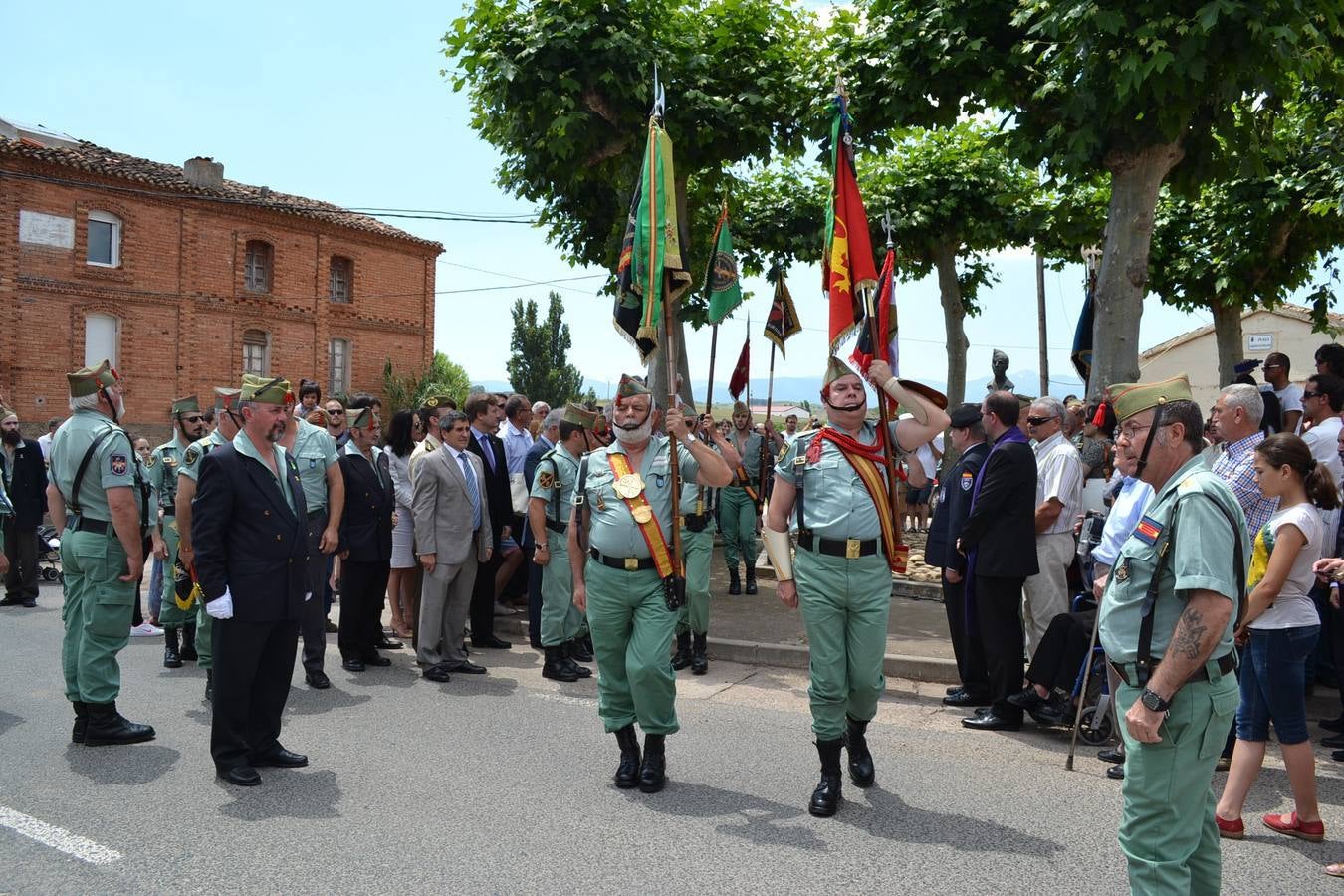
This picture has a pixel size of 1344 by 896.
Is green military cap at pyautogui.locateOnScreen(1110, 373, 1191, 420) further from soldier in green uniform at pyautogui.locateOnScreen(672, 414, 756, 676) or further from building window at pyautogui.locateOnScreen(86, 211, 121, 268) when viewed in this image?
building window at pyautogui.locateOnScreen(86, 211, 121, 268)

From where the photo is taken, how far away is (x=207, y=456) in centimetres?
534

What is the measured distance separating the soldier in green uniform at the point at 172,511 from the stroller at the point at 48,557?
17.6ft

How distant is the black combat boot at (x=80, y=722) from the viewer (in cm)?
593

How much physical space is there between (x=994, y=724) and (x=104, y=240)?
30.6 m

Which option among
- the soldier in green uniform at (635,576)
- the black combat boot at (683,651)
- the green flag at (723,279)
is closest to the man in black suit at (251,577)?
the soldier in green uniform at (635,576)

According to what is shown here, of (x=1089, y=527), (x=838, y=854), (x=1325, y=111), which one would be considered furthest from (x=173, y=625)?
(x=1325, y=111)

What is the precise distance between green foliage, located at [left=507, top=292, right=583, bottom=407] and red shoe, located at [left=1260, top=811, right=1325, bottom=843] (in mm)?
54354

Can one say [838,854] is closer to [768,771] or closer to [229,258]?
[768,771]

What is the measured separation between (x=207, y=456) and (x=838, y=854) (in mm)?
3755

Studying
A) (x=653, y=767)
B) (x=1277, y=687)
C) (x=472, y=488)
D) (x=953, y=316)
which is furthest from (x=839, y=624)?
(x=953, y=316)

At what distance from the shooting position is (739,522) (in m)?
11.1

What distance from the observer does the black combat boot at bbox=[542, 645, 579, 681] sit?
777 centimetres

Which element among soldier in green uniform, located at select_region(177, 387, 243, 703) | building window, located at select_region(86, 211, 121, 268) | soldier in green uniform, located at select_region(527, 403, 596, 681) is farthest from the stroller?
building window, located at select_region(86, 211, 121, 268)

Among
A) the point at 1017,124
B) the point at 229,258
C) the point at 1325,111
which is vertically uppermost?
the point at 229,258
